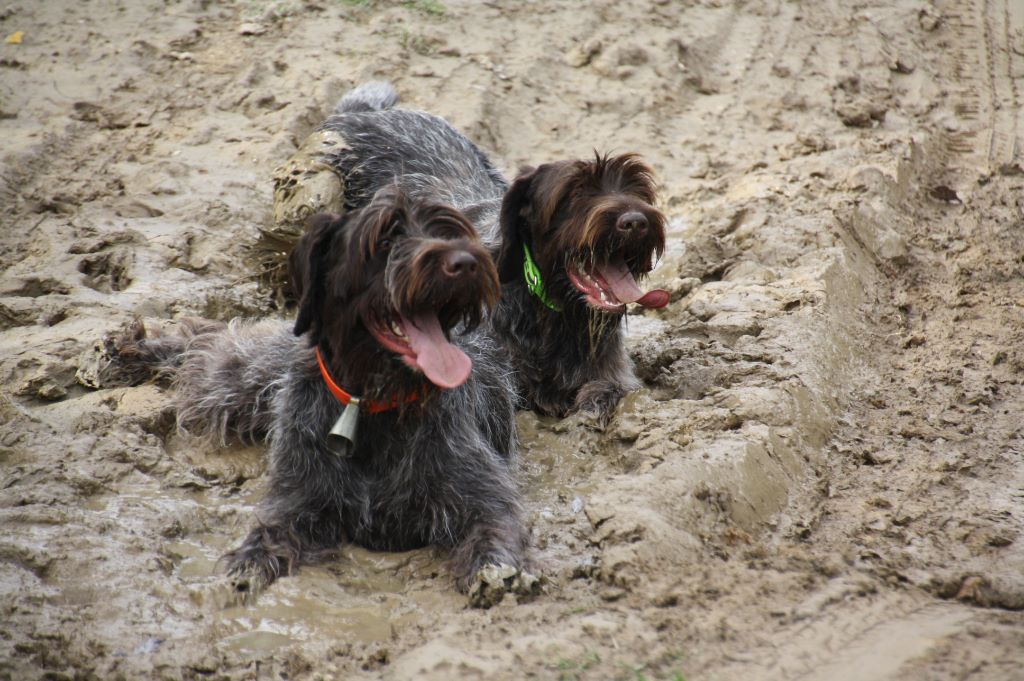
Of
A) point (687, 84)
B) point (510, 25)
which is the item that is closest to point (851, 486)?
point (687, 84)

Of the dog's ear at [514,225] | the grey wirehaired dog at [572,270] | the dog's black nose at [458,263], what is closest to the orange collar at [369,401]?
the dog's black nose at [458,263]

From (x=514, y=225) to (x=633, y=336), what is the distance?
1.36 m

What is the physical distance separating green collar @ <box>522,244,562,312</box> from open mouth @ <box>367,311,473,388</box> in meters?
1.71

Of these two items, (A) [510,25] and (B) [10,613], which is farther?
(A) [510,25]

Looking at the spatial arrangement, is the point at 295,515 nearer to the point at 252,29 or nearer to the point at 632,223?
the point at 632,223

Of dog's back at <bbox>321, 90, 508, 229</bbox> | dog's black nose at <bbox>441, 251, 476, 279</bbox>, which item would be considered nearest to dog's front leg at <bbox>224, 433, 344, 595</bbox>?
dog's black nose at <bbox>441, 251, 476, 279</bbox>

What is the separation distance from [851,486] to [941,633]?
1467 mm

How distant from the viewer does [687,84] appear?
32.8 feet

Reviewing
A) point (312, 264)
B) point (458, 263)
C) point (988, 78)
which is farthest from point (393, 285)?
point (988, 78)

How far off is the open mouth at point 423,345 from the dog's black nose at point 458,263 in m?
0.26

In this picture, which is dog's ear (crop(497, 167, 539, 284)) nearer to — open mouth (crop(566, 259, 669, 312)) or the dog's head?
open mouth (crop(566, 259, 669, 312))

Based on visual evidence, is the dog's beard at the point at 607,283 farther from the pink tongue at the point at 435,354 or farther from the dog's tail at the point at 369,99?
the dog's tail at the point at 369,99

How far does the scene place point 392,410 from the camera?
15.2 feet

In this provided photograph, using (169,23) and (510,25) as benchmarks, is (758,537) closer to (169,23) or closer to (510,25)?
(510,25)
